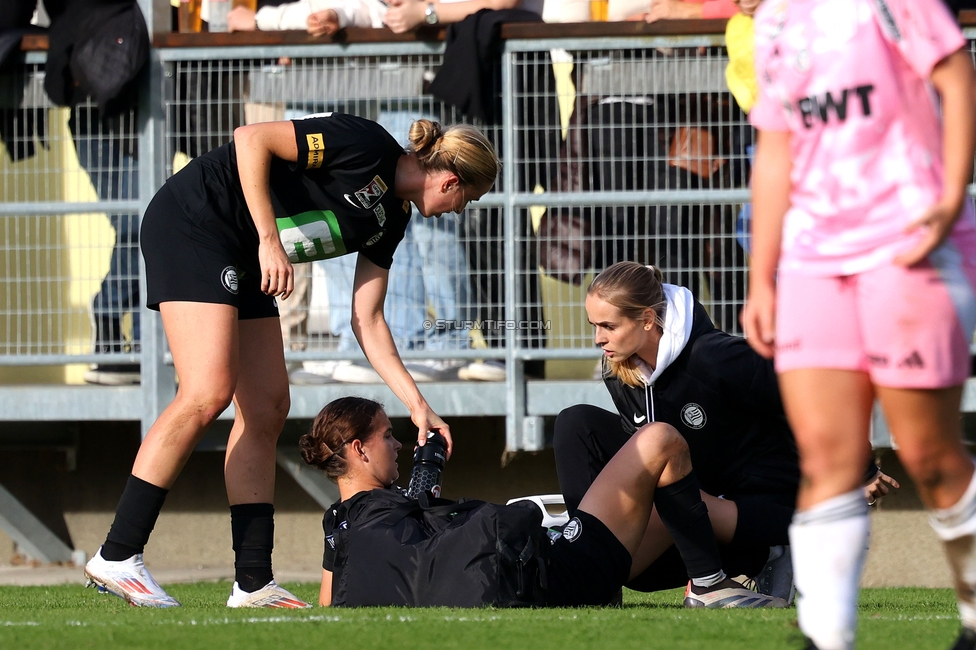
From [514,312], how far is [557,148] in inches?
31.7

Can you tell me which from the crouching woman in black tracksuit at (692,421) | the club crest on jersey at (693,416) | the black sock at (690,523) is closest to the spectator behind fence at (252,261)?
the crouching woman in black tracksuit at (692,421)

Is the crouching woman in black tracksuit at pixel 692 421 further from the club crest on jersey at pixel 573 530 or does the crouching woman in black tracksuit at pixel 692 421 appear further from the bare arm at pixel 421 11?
the bare arm at pixel 421 11

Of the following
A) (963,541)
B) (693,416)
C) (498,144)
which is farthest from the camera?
(498,144)

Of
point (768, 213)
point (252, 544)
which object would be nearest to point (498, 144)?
point (252, 544)

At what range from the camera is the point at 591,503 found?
3.92 m

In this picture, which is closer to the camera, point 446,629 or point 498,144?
point 446,629

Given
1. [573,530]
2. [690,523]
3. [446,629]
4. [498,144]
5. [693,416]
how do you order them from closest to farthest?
[446,629], [573,530], [690,523], [693,416], [498,144]

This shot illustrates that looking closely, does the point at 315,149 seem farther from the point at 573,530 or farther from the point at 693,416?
the point at 693,416

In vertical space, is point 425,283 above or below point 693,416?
above

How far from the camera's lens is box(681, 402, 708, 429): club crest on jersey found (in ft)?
14.5

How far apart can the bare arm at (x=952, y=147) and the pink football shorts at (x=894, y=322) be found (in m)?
0.06

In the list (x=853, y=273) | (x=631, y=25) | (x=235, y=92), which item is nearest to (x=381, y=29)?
(x=235, y=92)

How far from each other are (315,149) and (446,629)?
1.66 meters

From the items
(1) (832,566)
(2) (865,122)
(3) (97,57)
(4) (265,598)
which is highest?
(3) (97,57)
